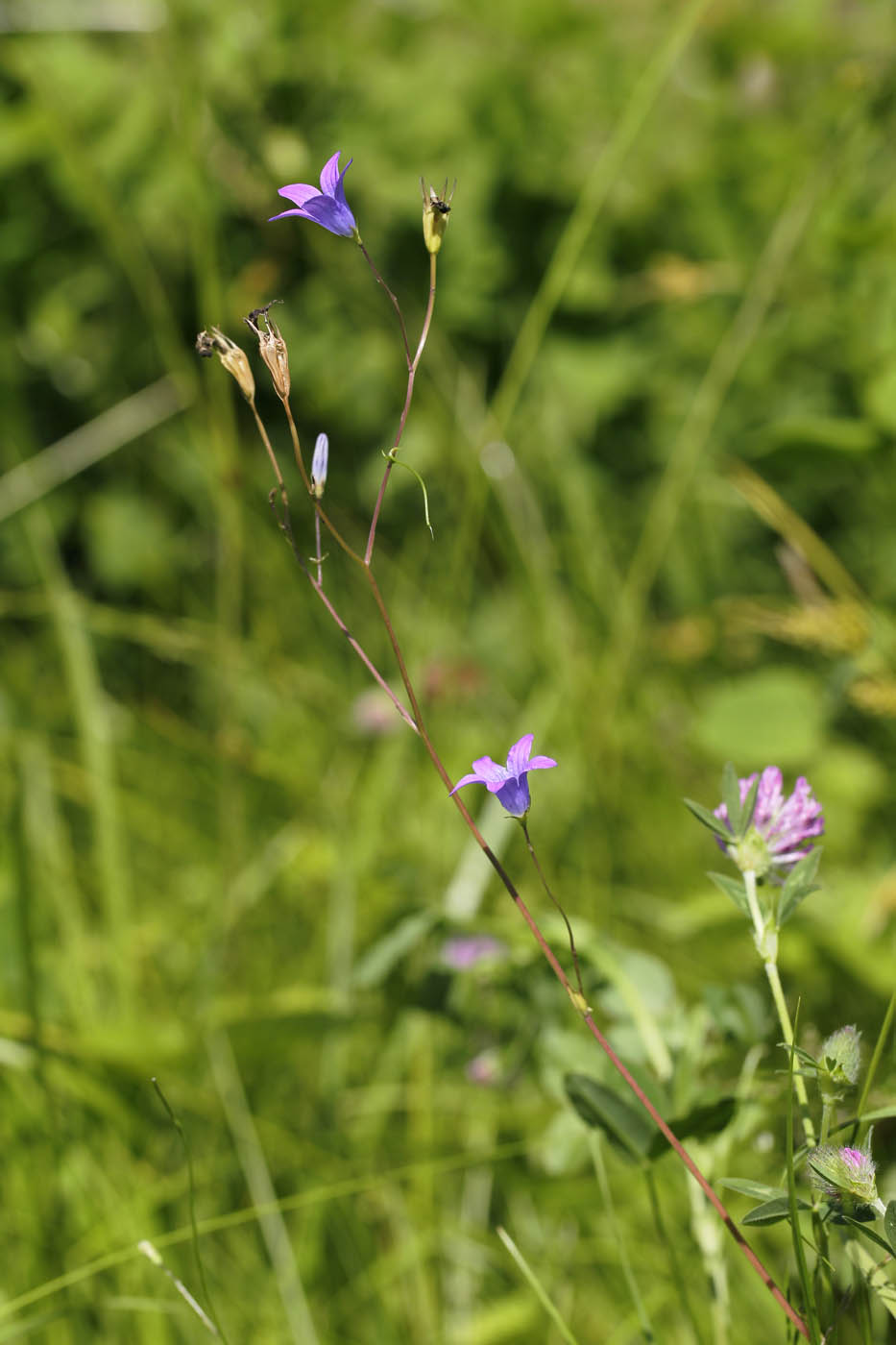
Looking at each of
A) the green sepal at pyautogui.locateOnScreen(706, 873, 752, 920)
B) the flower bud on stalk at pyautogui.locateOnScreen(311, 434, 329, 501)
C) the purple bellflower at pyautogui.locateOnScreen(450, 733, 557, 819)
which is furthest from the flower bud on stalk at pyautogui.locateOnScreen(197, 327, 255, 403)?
the green sepal at pyautogui.locateOnScreen(706, 873, 752, 920)

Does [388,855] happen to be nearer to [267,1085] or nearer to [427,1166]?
[267,1085]

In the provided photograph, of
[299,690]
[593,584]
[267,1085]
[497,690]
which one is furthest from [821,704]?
[267,1085]

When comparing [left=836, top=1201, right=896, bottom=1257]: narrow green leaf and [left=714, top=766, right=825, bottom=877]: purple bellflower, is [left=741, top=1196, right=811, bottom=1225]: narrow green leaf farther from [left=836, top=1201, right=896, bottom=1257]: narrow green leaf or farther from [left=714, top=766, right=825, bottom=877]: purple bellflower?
[left=714, top=766, right=825, bottom=877]: purple bellflower

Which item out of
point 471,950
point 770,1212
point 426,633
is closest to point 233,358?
point 770,1212

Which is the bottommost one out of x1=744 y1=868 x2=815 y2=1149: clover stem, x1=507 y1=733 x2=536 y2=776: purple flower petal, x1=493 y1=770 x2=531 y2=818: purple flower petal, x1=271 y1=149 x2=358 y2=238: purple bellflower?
x1=744 y1=868 x2=815 y2=1149: clover stem

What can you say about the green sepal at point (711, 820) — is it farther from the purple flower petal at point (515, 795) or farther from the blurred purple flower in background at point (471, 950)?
the blurred purple flower in background at point (471, 950)

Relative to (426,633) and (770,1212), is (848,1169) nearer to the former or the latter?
(770,1212)
